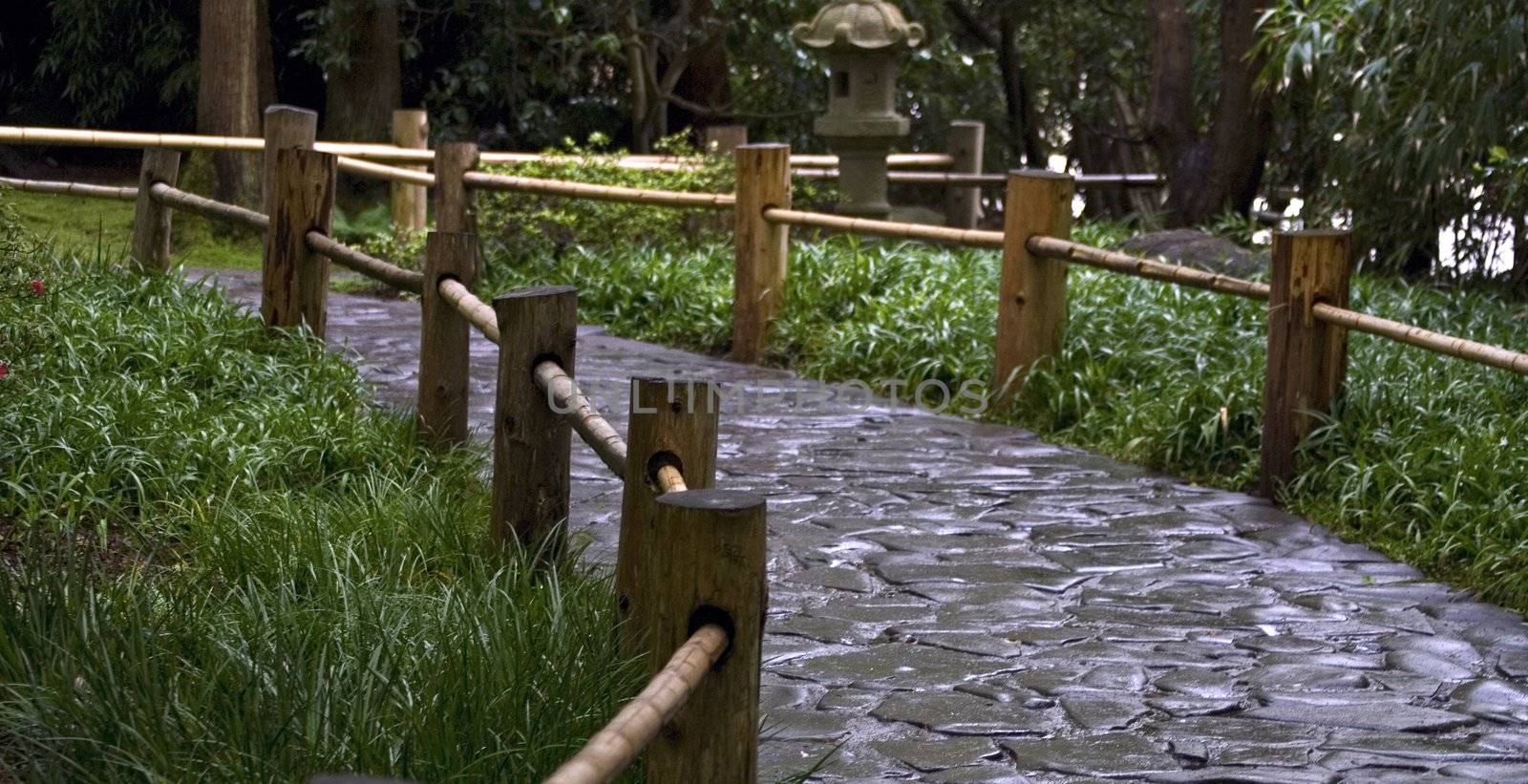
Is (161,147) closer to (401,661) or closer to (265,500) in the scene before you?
(265,500)

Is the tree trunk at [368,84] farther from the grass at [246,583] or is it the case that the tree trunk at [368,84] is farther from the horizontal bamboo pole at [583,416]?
the horizontal bamboo pole at [583,416]

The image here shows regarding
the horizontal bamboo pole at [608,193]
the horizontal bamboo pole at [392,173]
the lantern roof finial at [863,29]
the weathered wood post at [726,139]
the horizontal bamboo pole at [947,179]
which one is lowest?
the horizontal bamboo pole at [608,193]

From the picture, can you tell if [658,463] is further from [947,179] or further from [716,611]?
[947,179]

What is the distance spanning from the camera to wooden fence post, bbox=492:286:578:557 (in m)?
3.58

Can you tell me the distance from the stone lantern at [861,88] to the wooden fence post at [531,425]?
6638mm

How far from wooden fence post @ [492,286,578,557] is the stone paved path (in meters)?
0.62

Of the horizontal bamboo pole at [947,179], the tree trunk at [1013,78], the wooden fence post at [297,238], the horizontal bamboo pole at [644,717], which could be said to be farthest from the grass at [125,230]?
the horizontal bamboo pole at [644,717]

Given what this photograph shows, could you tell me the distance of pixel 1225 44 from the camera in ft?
36.5

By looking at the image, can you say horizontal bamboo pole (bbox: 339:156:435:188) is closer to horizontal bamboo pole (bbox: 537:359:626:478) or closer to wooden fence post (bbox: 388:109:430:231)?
wooden fence post (bbox: 388:109:430:231)

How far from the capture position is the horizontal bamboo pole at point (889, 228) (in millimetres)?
6695

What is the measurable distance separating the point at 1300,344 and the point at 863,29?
17.4ft

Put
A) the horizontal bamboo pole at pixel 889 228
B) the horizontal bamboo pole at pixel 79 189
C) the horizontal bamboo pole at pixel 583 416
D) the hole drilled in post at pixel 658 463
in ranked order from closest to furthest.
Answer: the hole drilled in post at pixel 658 463 < the horizontal bamboo pole at pixel 583 416 < the horizontal bamboo pole at pixel 889 228 < the horizontal bamboo pole at pixel 79 189

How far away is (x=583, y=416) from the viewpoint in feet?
10.6

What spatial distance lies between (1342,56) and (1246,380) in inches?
150
